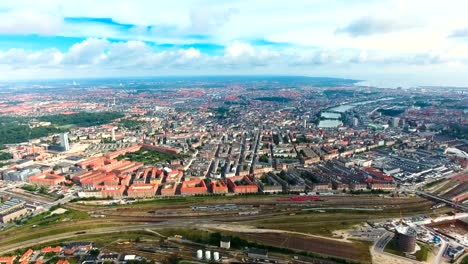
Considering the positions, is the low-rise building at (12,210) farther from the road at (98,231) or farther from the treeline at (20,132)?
the treeline at (20,132)

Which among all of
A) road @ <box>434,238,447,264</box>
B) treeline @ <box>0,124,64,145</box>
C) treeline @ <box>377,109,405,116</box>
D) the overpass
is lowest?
road @ <box>434,238,447,264</box>

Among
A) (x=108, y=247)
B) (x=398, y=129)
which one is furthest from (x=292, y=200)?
(x=398, y=129)

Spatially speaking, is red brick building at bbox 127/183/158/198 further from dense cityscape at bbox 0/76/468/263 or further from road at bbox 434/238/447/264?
road at bbox 434/238/447/264

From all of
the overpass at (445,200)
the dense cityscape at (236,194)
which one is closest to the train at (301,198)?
the dense cityscape at (236,194)

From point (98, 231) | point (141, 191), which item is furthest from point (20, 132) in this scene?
point (98, 231)

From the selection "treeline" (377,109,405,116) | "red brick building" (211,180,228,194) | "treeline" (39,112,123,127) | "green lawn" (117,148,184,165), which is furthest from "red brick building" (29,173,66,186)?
"treeline" (377,109,405,116)

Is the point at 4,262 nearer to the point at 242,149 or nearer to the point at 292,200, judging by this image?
the point at 292,200
